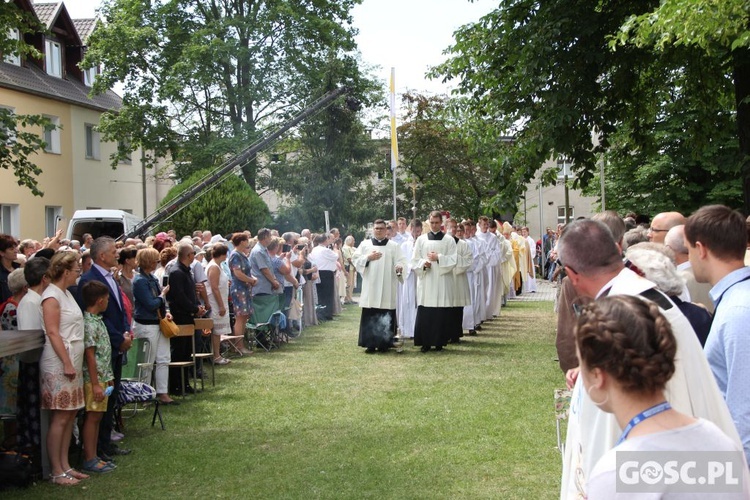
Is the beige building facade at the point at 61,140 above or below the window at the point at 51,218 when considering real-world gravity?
above

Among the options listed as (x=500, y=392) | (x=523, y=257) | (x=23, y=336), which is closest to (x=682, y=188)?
(x=523, y=257)

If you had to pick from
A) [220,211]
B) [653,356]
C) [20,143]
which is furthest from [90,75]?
[653,356]

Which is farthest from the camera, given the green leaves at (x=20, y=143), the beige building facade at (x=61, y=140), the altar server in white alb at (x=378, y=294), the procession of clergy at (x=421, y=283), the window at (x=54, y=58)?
the window at (x=54, y=58)

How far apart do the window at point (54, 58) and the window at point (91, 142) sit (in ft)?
8.41

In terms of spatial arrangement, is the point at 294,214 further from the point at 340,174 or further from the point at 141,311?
the point at 141,311

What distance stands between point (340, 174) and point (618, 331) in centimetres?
3993

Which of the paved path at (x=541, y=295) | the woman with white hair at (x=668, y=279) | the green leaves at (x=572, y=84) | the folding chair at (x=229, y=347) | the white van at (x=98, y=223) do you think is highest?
the green leaves at (x=572, y=84)

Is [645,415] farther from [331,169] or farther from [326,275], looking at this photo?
[331,169]

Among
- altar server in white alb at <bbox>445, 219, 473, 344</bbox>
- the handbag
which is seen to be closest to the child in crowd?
the handbag

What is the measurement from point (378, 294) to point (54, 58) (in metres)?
27.0

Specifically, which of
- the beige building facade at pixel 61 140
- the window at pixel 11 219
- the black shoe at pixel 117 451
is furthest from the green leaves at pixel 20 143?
the window at pixel 11 219

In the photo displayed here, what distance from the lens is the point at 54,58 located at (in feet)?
122

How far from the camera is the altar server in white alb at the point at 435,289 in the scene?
50.3 ft

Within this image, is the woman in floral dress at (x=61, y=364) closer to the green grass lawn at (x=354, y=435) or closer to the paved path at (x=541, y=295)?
the green grass lawn at (x=354, y=435)
